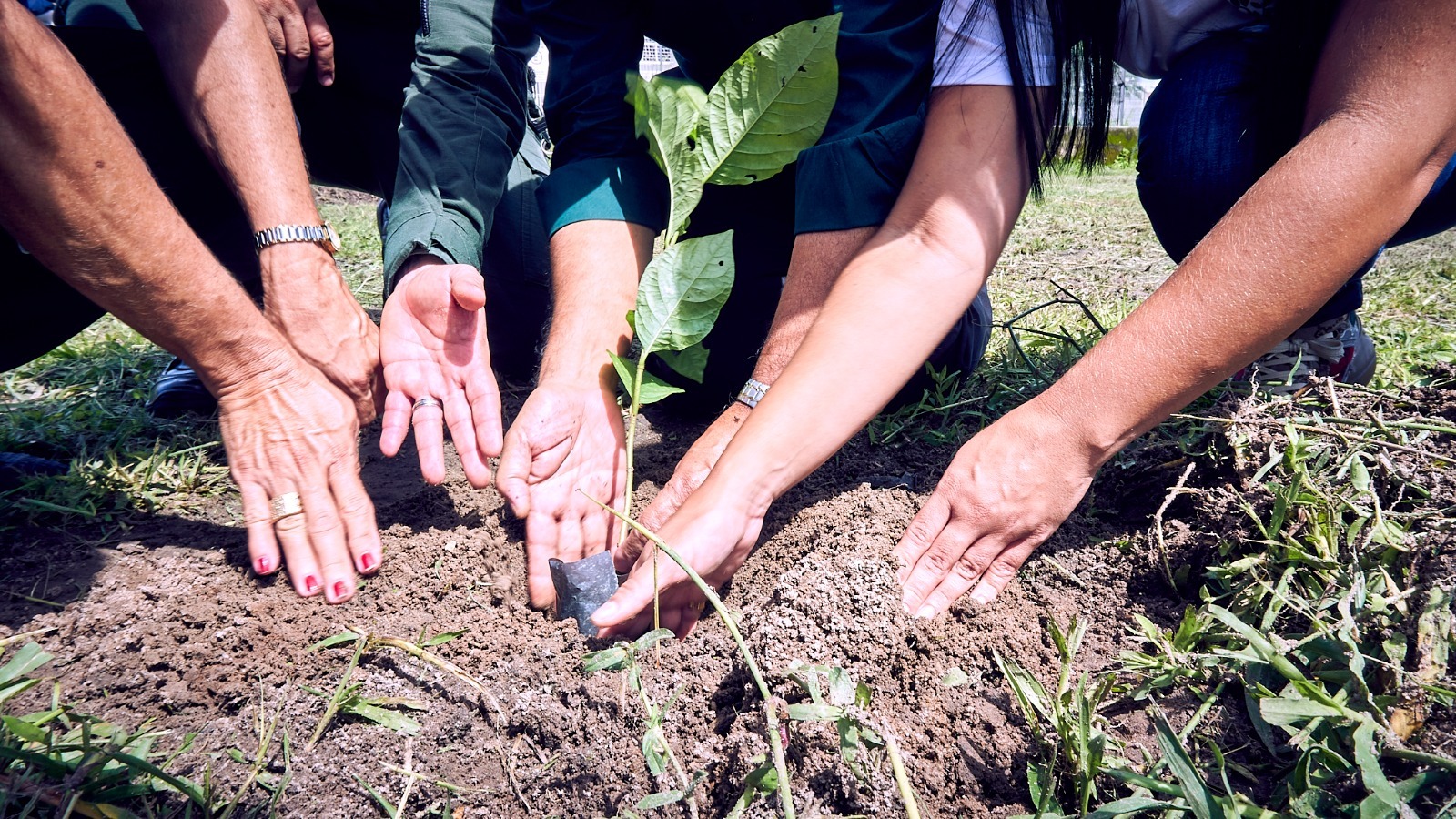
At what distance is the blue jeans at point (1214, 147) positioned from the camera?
1398 mm

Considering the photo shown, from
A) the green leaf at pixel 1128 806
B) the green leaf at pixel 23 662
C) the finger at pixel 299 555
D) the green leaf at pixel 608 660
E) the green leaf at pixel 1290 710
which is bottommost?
the finger at pixel 299 555

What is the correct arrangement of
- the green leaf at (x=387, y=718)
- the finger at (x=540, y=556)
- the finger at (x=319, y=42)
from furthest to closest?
the finger at (x=319, y=42)
the finger at (x=540, y=556)
the green leaf at (x=387, y=718)

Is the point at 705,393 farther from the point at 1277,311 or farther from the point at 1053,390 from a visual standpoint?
the point at 1277,311

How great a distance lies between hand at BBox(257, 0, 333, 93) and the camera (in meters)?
1.84

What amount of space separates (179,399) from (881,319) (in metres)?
1.83

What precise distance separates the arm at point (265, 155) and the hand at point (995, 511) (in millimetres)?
1162

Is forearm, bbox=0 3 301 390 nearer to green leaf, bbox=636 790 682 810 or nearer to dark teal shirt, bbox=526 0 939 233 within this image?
dark teal shirt, bbox=526 0 939 233

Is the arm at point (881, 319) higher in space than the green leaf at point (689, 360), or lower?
higher

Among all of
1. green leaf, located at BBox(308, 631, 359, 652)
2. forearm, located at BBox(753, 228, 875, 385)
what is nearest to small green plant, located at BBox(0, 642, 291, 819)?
green leaf, located at BBox(308, 631, 359, 652)

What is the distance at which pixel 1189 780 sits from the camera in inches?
28.4

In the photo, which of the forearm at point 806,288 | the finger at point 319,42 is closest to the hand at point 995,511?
the forearm at point 806,288

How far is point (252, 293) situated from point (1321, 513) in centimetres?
256

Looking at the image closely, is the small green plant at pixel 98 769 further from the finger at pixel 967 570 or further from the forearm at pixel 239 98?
the forearm at pixel 239 98

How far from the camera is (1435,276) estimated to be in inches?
112
